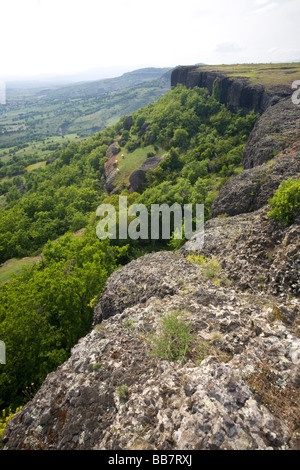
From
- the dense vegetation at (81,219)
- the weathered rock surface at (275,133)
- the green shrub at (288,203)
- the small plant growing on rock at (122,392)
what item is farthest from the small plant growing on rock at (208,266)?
the weathered rock surface at (275,133)

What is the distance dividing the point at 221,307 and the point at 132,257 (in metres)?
30.4

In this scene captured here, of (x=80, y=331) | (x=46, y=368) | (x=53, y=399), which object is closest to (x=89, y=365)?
(x=53, y=399)

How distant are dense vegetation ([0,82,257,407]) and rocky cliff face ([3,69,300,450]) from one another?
756 centimetres

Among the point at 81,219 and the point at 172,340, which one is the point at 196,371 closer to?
the point at 172,340

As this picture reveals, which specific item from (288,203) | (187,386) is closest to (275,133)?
(288,203)

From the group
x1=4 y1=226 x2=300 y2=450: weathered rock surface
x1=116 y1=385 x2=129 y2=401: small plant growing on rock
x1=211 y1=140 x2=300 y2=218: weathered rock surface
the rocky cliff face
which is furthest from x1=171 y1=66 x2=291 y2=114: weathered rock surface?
x1=116 y1=385 x2=129 y2=401: small plant growing on rock

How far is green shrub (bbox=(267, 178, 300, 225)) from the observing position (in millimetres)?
15234

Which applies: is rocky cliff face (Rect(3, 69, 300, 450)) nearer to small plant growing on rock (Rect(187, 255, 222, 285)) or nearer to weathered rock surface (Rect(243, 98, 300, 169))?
small plant growing on rock (Rect(187, 255, 222, 285))

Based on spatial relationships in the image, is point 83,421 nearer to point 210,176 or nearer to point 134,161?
point 210,176

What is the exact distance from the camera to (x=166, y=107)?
4242 inches

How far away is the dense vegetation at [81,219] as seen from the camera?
20219 mm

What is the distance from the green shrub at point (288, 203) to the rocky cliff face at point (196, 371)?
2.69 ft

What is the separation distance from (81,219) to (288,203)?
60.9 meters

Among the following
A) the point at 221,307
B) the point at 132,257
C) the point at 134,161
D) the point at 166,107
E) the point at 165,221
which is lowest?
the point at 132,257
